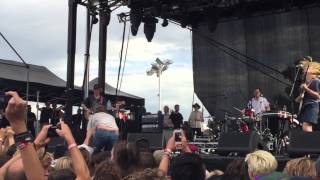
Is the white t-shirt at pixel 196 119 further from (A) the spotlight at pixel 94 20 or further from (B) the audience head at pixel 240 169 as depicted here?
(B) the audience head at pixel 240 169

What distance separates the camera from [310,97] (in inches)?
297

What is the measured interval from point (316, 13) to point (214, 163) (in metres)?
8.89

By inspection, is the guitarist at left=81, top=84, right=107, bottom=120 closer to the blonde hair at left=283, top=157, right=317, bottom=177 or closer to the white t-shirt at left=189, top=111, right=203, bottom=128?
the white t-shirt at left=189, top=111, right=203, bottom=128

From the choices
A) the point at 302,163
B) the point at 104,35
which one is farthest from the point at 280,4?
the point at 302,163

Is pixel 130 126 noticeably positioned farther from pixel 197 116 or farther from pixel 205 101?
pixel 205 101

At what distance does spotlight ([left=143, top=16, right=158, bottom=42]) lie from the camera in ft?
46.7

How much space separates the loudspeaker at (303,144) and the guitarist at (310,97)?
108 cm

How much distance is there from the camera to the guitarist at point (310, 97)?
24.6 ft

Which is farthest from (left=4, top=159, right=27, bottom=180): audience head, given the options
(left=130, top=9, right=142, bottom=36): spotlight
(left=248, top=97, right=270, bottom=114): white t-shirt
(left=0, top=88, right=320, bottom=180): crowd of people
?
(left=130, top=9, right=142, bottom=36): spotlight

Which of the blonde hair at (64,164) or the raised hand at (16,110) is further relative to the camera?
the blonde hair at (64,164)

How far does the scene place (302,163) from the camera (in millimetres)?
3639

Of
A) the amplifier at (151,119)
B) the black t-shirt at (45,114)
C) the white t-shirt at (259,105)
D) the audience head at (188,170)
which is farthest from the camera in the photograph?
the amplifier at (151,119)

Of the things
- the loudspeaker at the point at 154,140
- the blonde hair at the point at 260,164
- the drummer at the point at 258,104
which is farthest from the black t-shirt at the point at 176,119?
the blonde hair at the point at 260,164

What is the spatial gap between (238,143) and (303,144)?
1.18m
